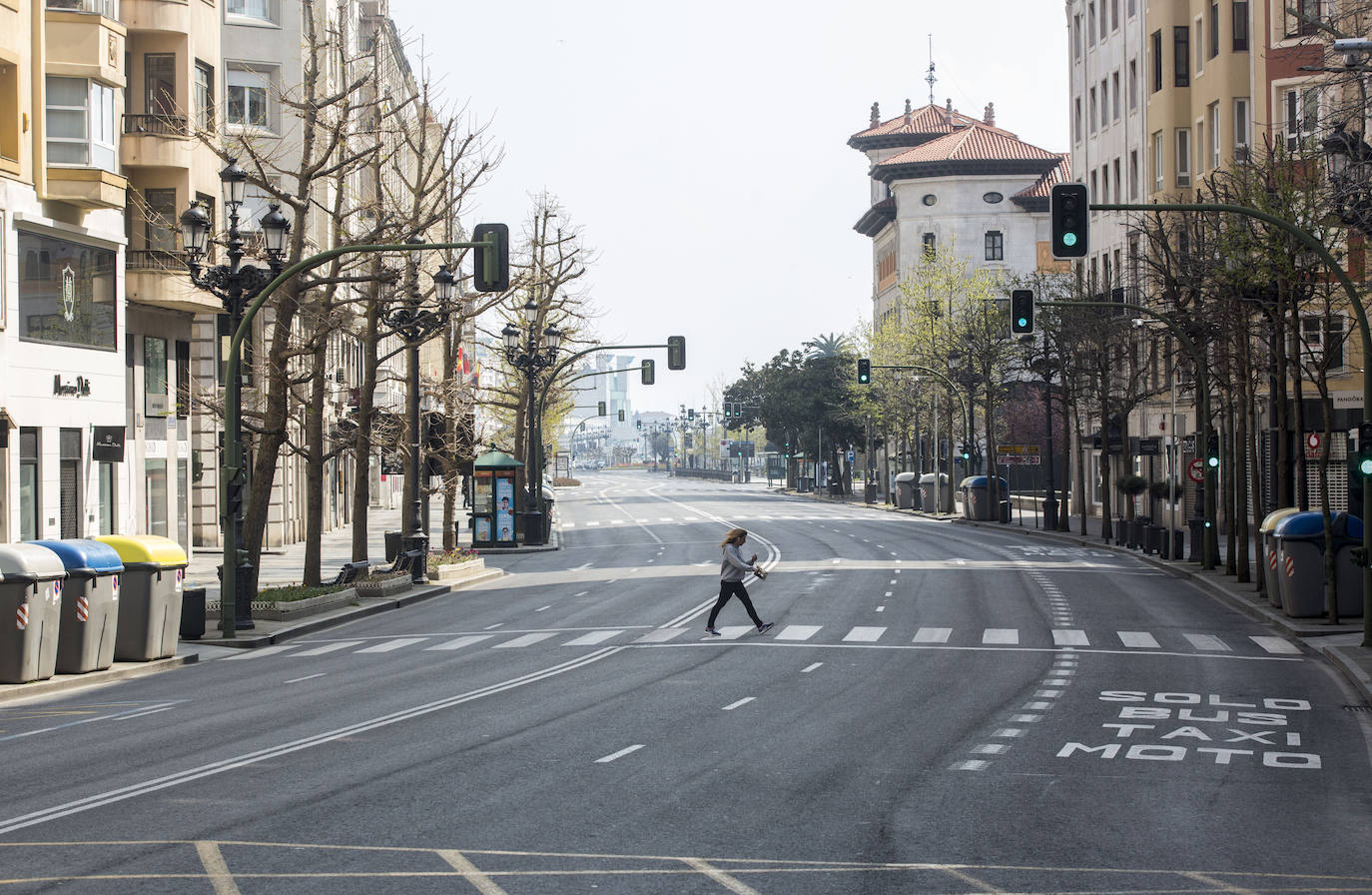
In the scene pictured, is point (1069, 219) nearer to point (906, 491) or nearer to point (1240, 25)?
point (1240, 25)

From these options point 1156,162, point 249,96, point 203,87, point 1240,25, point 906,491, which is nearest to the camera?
point 203,87

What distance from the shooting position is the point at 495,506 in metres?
54.3

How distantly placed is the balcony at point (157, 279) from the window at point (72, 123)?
4410 millimetres

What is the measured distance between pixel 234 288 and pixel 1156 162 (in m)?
45.2

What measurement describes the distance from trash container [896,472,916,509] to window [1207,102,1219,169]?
1329 inches

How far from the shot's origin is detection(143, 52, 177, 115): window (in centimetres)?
4112

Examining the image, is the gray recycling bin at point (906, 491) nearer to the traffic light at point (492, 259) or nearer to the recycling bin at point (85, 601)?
the traffic light at point (492, 259)

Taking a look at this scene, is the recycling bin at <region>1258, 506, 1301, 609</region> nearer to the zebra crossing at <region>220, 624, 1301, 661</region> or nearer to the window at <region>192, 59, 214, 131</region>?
the zebra crossing at <region>220, 624, 1301, 661</region>

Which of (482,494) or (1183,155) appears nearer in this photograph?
(482,494)

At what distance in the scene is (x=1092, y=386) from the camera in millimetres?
54000

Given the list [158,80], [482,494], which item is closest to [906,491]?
[482,494]

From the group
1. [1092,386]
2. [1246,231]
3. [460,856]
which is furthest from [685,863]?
[1092,386]

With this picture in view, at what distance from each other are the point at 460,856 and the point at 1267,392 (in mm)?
48152

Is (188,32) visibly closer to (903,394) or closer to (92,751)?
(92,751)
